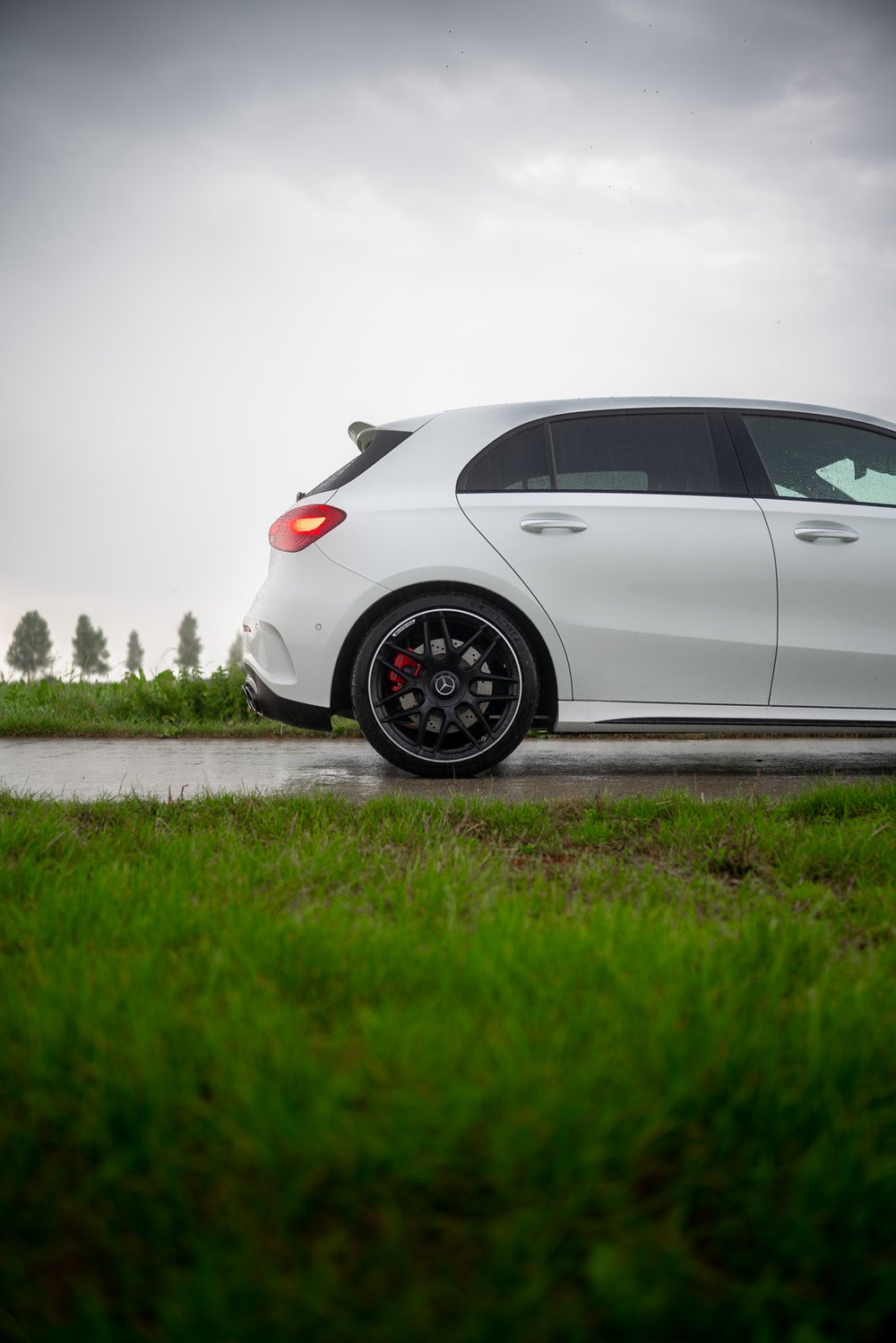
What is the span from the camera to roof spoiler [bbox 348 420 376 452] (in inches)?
196

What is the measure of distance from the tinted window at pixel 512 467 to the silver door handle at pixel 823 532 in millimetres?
1266

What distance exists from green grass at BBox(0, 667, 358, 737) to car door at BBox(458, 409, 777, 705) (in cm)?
290

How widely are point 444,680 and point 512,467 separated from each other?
1.16m

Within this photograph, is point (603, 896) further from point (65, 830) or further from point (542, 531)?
point (542, 531)

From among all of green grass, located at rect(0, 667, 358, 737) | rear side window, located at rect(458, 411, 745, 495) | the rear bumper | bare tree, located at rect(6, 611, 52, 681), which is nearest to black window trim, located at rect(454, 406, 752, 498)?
rear side window, located at rect(458, 411, 745, 495)

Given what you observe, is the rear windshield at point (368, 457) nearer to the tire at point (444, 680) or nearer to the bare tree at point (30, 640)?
the tire at point (444, 680)

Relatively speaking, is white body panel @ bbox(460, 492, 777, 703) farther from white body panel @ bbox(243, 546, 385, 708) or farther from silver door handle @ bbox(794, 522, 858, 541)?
white body panel @ bbox(243, 546, 385, 708)

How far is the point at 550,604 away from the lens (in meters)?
4.59

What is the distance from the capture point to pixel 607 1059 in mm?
1445

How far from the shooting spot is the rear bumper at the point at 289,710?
4695 millimetres

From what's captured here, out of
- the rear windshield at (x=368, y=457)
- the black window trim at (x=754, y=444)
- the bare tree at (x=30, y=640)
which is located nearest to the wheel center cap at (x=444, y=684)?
the rear windshield at (x=368, y=457)

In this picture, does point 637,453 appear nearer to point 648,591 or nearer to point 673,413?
point 673,413

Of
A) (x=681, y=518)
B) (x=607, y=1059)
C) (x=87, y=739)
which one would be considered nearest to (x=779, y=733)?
(x=681, y=518)

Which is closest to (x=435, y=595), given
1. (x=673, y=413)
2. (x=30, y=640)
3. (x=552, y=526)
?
(x=552, y=526)
